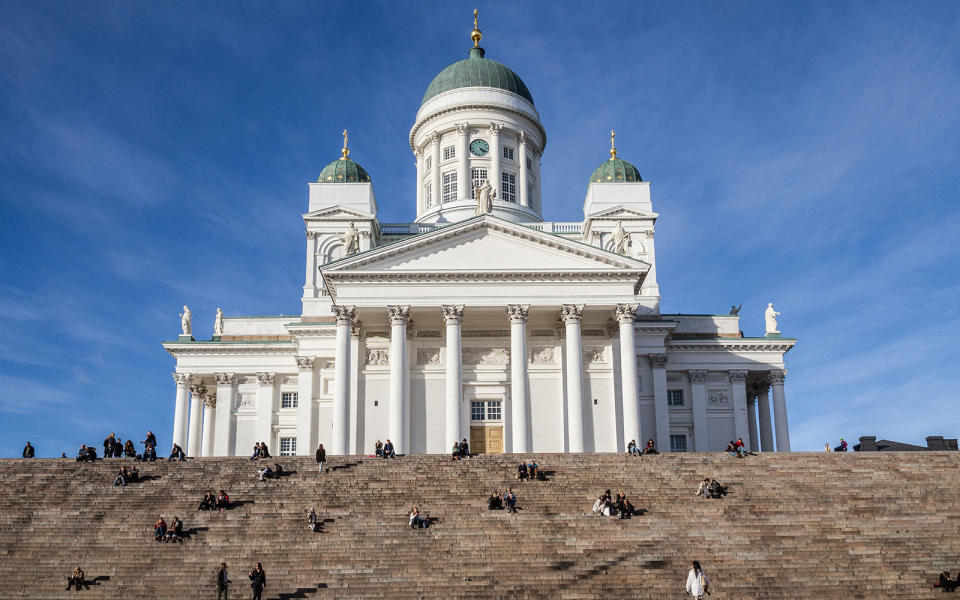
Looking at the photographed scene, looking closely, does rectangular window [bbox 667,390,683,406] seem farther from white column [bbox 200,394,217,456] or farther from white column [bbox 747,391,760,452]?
white column [bbox 200,394,217,456]

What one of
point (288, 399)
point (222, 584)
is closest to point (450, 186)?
point (288, 399)

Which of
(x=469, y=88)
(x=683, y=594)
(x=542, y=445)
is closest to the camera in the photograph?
(x=683, y=594)

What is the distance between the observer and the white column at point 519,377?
3981 cm

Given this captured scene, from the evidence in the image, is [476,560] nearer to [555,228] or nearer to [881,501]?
[881,501]

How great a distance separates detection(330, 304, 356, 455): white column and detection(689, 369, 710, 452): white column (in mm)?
19456

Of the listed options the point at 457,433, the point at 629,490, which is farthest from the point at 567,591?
the point at 457,433

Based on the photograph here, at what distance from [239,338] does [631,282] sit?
23.1m

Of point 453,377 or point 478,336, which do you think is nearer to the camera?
point 453,377

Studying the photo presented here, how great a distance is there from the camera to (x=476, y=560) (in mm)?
25703

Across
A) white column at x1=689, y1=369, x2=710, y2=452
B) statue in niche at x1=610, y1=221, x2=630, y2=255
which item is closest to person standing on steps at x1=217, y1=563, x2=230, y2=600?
statue in niche at x1=610, y1=221, x2=630, y2=255

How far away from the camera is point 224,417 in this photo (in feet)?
168

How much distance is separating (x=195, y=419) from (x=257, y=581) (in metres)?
30.8

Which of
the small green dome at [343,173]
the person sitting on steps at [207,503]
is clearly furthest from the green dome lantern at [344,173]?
the person sitting on steps at [207,503]

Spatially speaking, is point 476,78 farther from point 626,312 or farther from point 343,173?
point 626,312
